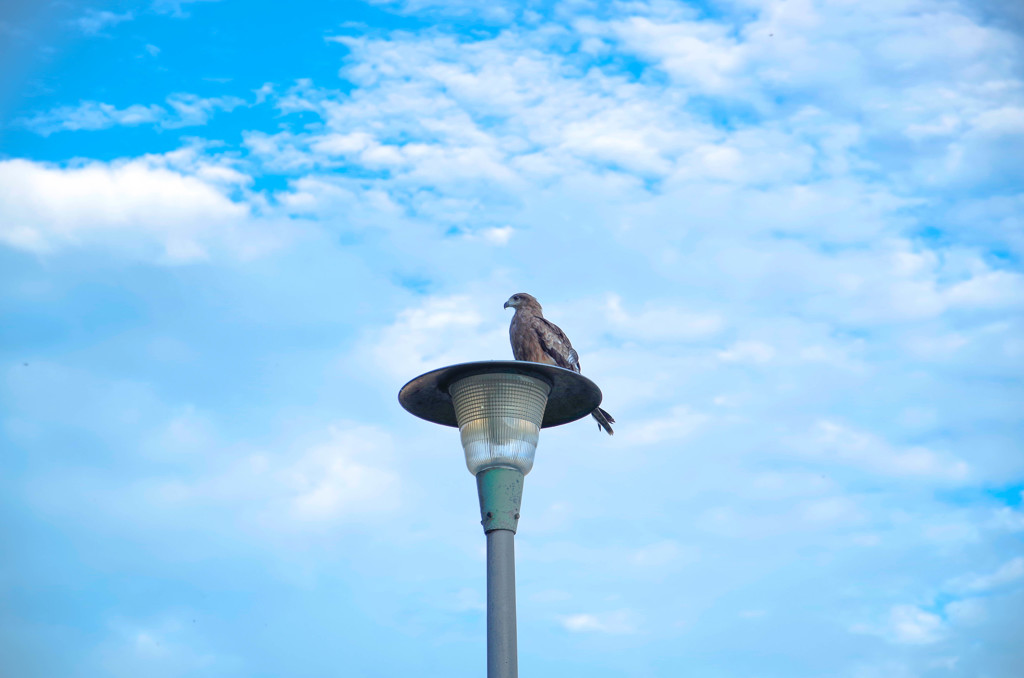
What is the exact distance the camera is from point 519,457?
6051 mm

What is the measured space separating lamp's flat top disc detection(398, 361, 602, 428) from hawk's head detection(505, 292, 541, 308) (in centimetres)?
521

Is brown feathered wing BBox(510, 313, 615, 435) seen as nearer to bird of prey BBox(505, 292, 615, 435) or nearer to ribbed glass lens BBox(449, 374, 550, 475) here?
bird of prey BBox(505, 292, 615, 435)

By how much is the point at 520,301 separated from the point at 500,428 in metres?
6.12

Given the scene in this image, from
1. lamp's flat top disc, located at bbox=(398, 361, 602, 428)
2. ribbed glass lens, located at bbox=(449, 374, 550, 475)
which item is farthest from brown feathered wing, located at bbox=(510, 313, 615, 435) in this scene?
ribbed glass lens, located at bbox=(449, 374, 550, 475)

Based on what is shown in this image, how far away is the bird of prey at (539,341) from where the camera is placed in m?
11.2

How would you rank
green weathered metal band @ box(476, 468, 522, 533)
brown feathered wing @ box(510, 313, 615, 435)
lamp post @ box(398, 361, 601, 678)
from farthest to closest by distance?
brown feathered wing @ box(510, 313, 615, 435) < green weathered metal band @ box(476, 468, 522, 533) < lamp post @ box(398, 361, 601, 678)

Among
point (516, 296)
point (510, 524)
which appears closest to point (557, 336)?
point (516, 296)

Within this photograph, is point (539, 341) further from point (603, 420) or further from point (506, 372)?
point (506, 372)

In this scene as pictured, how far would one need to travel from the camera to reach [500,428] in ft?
19.8

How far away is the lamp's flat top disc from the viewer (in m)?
6.11

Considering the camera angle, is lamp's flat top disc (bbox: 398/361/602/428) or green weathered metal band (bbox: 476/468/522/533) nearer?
green weathered metal band (bbox: 476/468/522/533)

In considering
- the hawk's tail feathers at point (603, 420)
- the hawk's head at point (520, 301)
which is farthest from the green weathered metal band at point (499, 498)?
the hawk's head at point (520, 301)

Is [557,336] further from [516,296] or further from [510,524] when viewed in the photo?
[510,524]

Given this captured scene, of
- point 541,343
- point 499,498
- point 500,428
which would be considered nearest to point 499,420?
point 500,428
